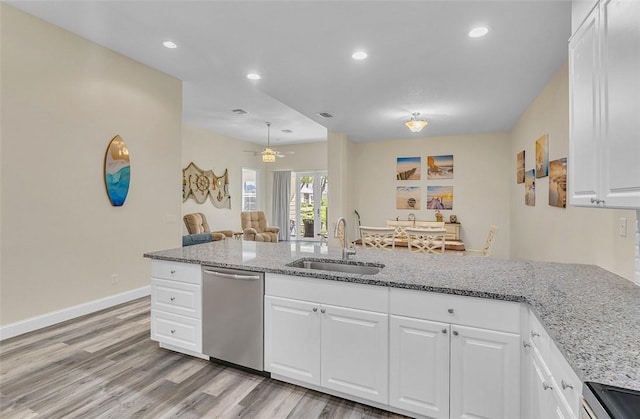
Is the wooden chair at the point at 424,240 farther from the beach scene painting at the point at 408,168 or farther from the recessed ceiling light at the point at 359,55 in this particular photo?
the beach scene painting at the point at 408,168

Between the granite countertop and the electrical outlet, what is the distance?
10.1 inches

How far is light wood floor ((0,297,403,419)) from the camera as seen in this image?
188 centimetres

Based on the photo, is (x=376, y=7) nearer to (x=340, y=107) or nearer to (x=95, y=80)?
(x=340, y=107)

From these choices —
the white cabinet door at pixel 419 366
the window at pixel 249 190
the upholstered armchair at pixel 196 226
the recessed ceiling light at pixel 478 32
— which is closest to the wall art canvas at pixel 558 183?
the recessed ceiling light at pixel 478 32

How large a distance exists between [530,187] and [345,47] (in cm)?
331

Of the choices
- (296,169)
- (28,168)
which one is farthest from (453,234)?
(28,168)

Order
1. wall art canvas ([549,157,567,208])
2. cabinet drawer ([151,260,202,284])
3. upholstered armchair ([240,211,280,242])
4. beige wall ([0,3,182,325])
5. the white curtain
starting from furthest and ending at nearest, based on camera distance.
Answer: the white curtain → upholstered armchair ([240,211,280,242]) → wall art canvas ([549,157,567,208]) → beige wall ([0,3,182,325]) → cabinet drawer ([151,260,202,284])

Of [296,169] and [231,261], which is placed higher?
A: [296,169]

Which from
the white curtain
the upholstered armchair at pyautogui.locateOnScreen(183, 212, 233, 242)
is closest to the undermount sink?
the upholstered armchair at pyautogui.locateOnScreen(183, 212, 233, 242)

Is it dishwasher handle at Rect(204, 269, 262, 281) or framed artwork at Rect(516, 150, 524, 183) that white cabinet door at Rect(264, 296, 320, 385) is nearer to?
dishwasher handle at Rect(204, 269, 262, 281)

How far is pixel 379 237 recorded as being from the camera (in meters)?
4.18

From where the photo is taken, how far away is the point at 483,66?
3.36m

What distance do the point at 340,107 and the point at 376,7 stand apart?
2454 millimetres

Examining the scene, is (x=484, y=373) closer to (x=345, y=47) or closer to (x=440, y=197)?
(x=345, y=47)
